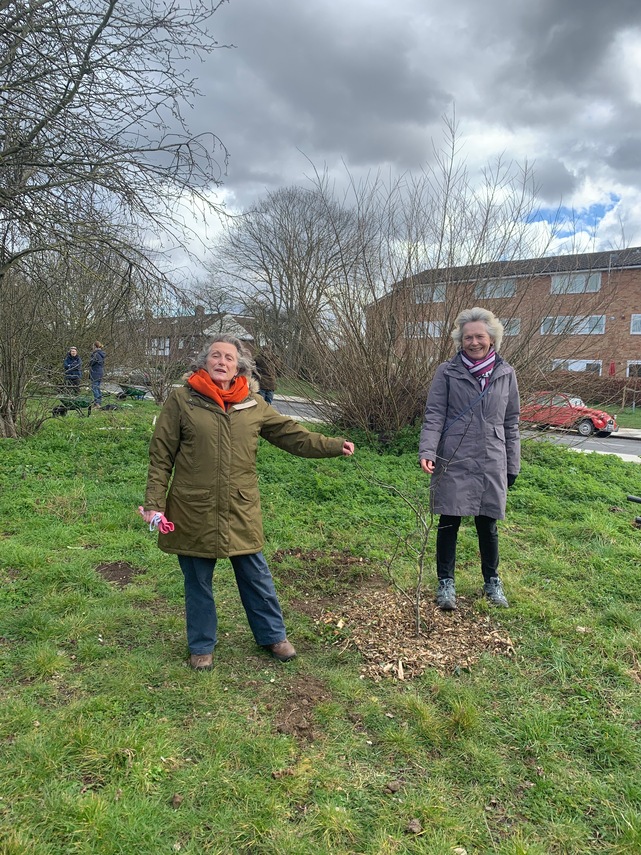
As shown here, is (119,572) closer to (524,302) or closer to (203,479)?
(203,479)

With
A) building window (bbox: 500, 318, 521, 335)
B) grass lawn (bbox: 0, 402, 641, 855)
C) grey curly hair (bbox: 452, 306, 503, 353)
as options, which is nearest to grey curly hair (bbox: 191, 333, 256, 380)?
grey curly hair (bbox: 452, 306, 503, 353)

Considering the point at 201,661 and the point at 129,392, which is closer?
the point at 201,661

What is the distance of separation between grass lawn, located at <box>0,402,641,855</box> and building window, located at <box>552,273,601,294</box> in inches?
199

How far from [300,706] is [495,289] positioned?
7.11 m

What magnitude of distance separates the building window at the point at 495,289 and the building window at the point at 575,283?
0.84 m

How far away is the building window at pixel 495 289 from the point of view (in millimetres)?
8164

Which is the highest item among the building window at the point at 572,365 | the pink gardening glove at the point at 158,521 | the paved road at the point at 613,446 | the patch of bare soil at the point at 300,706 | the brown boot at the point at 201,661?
the building window at the point at 572,365

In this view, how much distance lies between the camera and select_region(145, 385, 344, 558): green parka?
2830mm

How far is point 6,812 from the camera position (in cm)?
196

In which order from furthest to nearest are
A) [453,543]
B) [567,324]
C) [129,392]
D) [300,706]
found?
[129,392]
[567,324]
[453,543]
[300,706]

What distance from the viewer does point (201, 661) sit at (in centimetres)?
295

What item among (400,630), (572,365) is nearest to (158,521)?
(400,630)

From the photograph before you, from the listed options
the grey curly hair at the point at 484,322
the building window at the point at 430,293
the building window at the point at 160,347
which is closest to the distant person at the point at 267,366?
the building window at the point at 430,293

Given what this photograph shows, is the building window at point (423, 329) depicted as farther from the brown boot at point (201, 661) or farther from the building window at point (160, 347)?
the building window at point (160, 347)
